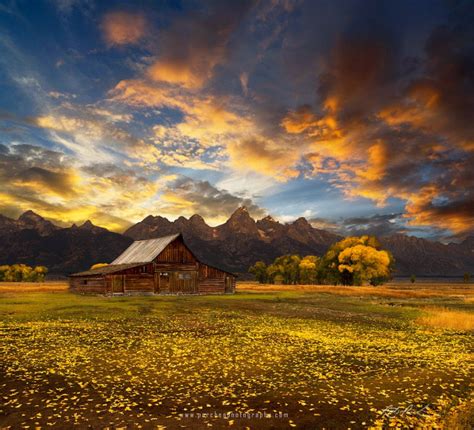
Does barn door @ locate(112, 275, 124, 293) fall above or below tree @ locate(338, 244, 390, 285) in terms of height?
below

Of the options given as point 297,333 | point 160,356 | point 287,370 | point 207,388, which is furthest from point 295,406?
point 297,333

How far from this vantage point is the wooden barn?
63.1 m

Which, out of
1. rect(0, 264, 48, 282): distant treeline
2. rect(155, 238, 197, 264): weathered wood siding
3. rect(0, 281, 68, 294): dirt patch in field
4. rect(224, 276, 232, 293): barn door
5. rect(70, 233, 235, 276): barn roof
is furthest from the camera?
rect(0, 264, 48, 282): distant treeline

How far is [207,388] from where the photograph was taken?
11.6m

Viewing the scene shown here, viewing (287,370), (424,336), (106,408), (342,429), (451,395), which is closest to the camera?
(342,429)

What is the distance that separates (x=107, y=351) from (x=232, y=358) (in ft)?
19.0

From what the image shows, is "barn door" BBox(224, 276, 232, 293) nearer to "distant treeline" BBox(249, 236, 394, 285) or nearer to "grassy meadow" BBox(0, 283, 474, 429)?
"distant treeline" BBox(249, 236, 394, 285)

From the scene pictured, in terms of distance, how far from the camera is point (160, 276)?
219ft

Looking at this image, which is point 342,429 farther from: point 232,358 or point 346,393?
point 232,358

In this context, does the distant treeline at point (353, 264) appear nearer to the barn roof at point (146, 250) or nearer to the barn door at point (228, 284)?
the barn door at point (228, 284)

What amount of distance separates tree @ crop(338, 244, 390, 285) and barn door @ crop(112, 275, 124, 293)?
5143 cm

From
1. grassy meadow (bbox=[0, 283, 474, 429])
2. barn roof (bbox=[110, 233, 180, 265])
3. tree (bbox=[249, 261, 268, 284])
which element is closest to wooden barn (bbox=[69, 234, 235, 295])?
barn roof (bbox=[110, 233, 180, 265])

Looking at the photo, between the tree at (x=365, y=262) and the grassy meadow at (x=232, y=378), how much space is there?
64.1m

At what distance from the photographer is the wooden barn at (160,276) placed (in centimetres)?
6309
